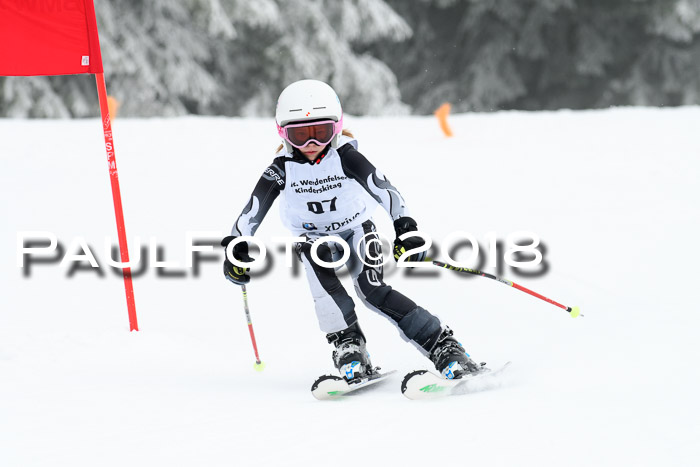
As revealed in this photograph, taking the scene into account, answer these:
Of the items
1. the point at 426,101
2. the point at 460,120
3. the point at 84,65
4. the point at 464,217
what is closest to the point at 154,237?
the point at 84,65

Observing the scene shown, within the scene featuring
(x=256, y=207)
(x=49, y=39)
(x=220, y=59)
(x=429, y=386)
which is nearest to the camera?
(x=429, y=386)

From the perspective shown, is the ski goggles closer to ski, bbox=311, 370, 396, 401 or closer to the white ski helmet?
the white ski helmet

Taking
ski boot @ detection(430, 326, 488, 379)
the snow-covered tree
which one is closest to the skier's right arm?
ski boot @ detection(430, 326, 488, 379)

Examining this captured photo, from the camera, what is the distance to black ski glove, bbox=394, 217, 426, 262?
12.1 feet

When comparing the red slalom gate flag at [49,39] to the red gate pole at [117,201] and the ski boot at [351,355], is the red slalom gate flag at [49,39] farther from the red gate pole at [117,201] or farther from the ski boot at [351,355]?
the ski boot at [351,355]

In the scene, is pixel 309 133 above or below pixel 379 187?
above

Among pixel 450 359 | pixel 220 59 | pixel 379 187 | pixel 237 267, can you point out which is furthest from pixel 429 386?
pixel 220 59

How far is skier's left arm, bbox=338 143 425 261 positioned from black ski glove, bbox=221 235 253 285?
24.2 inches

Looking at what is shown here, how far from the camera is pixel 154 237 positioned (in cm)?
629

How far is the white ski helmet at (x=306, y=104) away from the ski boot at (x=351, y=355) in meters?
0.99

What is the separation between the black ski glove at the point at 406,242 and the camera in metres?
3.70

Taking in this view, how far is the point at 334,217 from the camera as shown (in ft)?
13.1

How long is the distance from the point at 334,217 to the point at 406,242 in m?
0.46

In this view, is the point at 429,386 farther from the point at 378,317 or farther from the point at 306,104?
the point at 378,317
